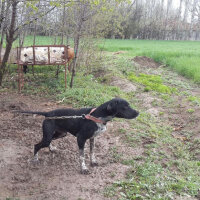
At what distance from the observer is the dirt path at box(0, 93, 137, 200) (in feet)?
12.2

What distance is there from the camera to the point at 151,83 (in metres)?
11.0

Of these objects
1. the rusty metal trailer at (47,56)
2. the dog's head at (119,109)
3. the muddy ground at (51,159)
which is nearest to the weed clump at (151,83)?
the muddy ground at (51,159)

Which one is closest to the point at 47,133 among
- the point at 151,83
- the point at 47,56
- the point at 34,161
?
the point at 34,161

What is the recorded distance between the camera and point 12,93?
829 cm

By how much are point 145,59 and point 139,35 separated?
124 feet

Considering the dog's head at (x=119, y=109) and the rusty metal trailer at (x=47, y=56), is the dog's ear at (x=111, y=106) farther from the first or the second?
the rusty metal trailer at (x=47, y=56)

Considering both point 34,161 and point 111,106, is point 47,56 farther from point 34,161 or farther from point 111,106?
point 111,106

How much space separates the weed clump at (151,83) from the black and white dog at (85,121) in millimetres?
6100

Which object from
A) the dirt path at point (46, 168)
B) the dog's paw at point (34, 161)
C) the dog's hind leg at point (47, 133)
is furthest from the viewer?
the dog's paw at point (34, 161)

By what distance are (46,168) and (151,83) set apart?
7480mm

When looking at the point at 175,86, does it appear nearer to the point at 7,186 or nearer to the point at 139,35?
the point at 7,186

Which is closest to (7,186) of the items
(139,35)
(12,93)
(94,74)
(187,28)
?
(12,93)

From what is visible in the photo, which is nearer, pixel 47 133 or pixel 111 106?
pixel 111 106

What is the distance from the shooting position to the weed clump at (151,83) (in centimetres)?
1032
